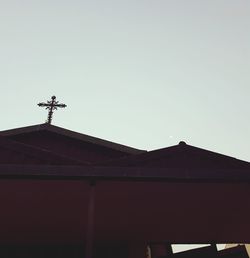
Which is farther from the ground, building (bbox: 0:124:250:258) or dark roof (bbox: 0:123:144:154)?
dark roof (bbox: 0:123:144:154)

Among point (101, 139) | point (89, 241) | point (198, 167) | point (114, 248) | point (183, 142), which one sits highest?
point (101, 139)

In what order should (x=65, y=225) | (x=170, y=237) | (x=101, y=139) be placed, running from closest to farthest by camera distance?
(x=65, y=225) < (x=170, y=237) < (x=101, y=139)

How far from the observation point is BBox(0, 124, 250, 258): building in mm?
7520

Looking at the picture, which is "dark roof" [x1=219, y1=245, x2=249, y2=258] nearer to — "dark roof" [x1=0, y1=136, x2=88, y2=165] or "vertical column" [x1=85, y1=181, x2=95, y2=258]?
"vertical column" [x1=85, y1=181, x2=95, y2=258]

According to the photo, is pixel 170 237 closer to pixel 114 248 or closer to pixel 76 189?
pixel 114 248

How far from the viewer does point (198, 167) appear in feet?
25.7

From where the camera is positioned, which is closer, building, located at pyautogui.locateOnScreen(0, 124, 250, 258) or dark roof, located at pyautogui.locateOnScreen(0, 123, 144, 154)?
building, located at pyautogui.locateOnScreen(0, 124, 250, 258)

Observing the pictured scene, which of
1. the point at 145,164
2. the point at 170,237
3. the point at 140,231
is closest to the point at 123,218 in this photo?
the point at 140,231

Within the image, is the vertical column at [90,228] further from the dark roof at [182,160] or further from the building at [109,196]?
the dark roof at [182,160]

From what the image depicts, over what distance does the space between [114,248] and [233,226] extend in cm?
381

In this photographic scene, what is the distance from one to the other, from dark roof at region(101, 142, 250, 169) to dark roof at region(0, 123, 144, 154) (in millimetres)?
4939

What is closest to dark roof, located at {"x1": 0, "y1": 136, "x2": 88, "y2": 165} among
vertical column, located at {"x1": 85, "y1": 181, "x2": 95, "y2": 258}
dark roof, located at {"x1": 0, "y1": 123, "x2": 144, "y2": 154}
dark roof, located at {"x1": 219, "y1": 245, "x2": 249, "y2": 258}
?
vertical column, located at {"x1": 85, "y1": 181, "x2": 95, "y2": 258}

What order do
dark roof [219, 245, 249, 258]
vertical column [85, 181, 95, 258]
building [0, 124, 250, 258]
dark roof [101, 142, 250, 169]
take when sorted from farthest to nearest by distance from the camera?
dark roof [219, 245, 249, 258]
dark roof [101, 142, 250, 169]
building [0, 124, 250, 258]
vertical column [85, 181, 95, 258]

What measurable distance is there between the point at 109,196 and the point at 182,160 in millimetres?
2048
